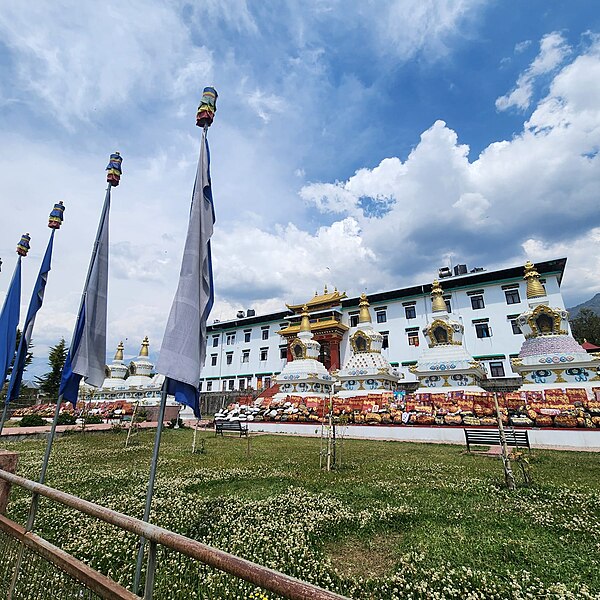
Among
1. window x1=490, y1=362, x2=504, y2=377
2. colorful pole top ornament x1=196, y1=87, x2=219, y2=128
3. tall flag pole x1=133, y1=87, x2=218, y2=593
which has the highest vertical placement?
colorful pole top ornament x1=196, y1=87, x2=219, y2=128

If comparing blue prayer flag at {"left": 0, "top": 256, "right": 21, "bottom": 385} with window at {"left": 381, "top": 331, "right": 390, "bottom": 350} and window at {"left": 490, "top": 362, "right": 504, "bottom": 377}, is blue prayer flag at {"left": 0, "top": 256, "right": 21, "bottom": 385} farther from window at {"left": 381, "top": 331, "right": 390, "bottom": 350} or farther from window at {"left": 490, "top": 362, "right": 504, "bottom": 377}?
window at {"left": 490, "top": 362, "right": 504, "bottom": 377}

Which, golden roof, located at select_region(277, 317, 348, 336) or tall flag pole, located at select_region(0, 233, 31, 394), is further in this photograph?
golden roof, located at select_region(277, 317, 348, 336)

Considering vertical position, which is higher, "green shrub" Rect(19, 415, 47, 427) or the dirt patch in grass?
"green shrub" Rect(19, 415, 47, 427)

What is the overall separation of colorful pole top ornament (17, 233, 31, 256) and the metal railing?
8788mm

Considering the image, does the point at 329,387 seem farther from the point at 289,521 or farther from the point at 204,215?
the point at 204,215

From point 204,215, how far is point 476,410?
607 inches

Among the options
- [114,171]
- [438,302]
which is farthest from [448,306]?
[114,171]

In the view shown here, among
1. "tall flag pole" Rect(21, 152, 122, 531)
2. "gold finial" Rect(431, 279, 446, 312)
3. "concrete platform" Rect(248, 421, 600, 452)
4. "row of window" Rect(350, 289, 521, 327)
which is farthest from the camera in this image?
"row of window" Rect(350, 289, 521, 327)

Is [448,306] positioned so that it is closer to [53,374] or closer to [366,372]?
[366,372]

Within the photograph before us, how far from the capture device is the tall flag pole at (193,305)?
4078mm

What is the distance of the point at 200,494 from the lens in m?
6.71

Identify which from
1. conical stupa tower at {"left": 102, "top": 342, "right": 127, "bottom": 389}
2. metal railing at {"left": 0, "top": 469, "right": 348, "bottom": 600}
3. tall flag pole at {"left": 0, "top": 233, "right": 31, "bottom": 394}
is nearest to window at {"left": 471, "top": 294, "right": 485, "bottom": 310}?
tall flag pole at {"left": 0, "top": 233, "right": 31, "bottom": 394}

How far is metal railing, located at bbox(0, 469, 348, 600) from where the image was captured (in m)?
1.45

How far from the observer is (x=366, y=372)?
2172 cm
